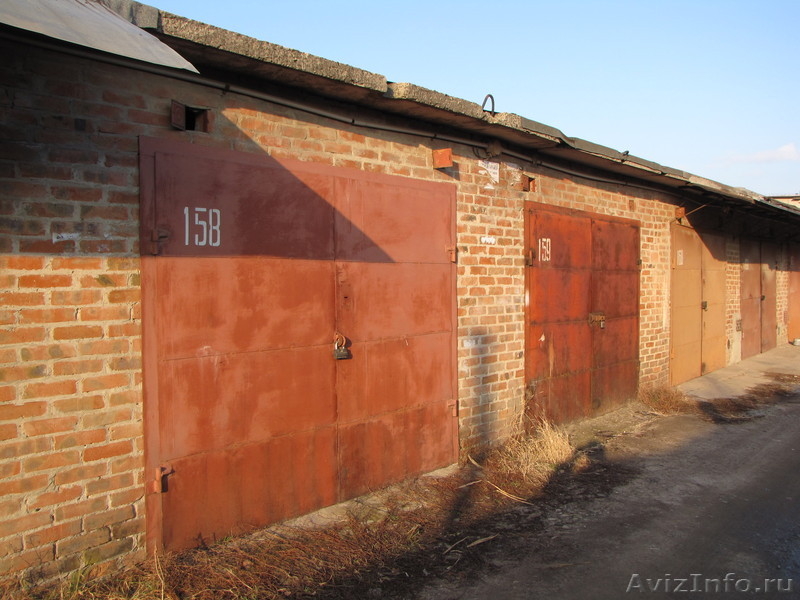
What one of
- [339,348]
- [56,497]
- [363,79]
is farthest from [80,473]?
[363,79]

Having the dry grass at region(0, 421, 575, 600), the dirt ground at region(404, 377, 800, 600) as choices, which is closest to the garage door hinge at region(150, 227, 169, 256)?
the dry grass at region(0, 421, 575, 600)

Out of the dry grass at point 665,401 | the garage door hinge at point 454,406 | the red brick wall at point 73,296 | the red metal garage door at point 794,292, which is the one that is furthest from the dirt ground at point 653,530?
the red metal garage door at point 794,292

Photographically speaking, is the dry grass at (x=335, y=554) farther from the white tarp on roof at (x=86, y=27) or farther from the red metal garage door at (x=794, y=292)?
the red metal garage door at (x=794, y=292)

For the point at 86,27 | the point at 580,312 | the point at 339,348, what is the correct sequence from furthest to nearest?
the point at 580,312 → the point at 339,348 → the point at 86,27

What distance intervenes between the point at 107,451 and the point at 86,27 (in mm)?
2196

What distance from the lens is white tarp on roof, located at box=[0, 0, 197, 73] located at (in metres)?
2.29

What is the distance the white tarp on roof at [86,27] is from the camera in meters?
2.29

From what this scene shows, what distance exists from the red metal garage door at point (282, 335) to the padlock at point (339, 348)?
0.08 ft

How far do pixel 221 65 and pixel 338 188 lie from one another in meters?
1.16

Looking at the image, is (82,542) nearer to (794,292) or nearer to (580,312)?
(580,312)

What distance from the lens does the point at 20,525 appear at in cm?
296

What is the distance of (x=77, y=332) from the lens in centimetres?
315

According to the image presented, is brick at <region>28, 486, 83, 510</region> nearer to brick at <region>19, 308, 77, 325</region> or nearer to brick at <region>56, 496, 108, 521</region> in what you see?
brick at <region>56, 496, 108, 521</region>

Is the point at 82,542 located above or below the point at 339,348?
below
